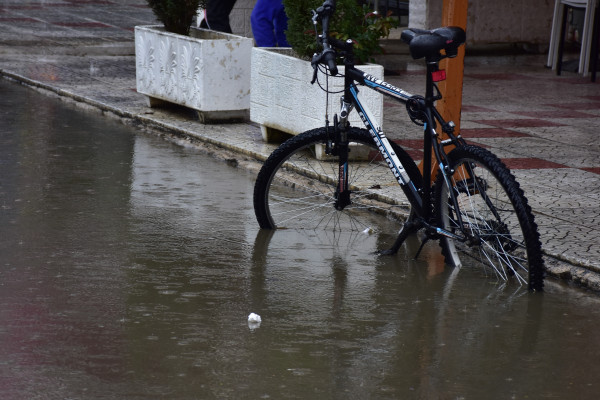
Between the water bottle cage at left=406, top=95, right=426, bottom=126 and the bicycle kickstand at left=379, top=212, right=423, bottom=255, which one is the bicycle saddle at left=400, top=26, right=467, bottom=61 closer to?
the water bottle cage at left=406, top=95, right=426, bottom=126

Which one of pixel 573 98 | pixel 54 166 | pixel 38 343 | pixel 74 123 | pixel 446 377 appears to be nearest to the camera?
pixel 446 377

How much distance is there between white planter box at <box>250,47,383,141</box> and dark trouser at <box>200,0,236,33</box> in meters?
2.38

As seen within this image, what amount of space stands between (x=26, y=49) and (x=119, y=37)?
231cm

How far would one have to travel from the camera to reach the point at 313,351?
169 inches

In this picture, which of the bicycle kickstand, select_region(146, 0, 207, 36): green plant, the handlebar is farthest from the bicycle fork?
select_region(146, 0, 207, 36): green plant

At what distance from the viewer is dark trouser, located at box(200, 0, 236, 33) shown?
38.6ft

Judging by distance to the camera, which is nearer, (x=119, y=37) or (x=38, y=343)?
(x=38, y=343)

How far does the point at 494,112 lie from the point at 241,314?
6.82m

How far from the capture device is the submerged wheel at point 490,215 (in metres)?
5.04

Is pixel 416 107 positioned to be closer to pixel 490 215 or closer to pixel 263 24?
pixel 490 215

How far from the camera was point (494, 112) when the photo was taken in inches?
434

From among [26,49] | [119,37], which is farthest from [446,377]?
[119,37]

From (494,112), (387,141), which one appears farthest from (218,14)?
(387,141)

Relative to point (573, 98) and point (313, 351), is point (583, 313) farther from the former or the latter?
point (573, 98)
